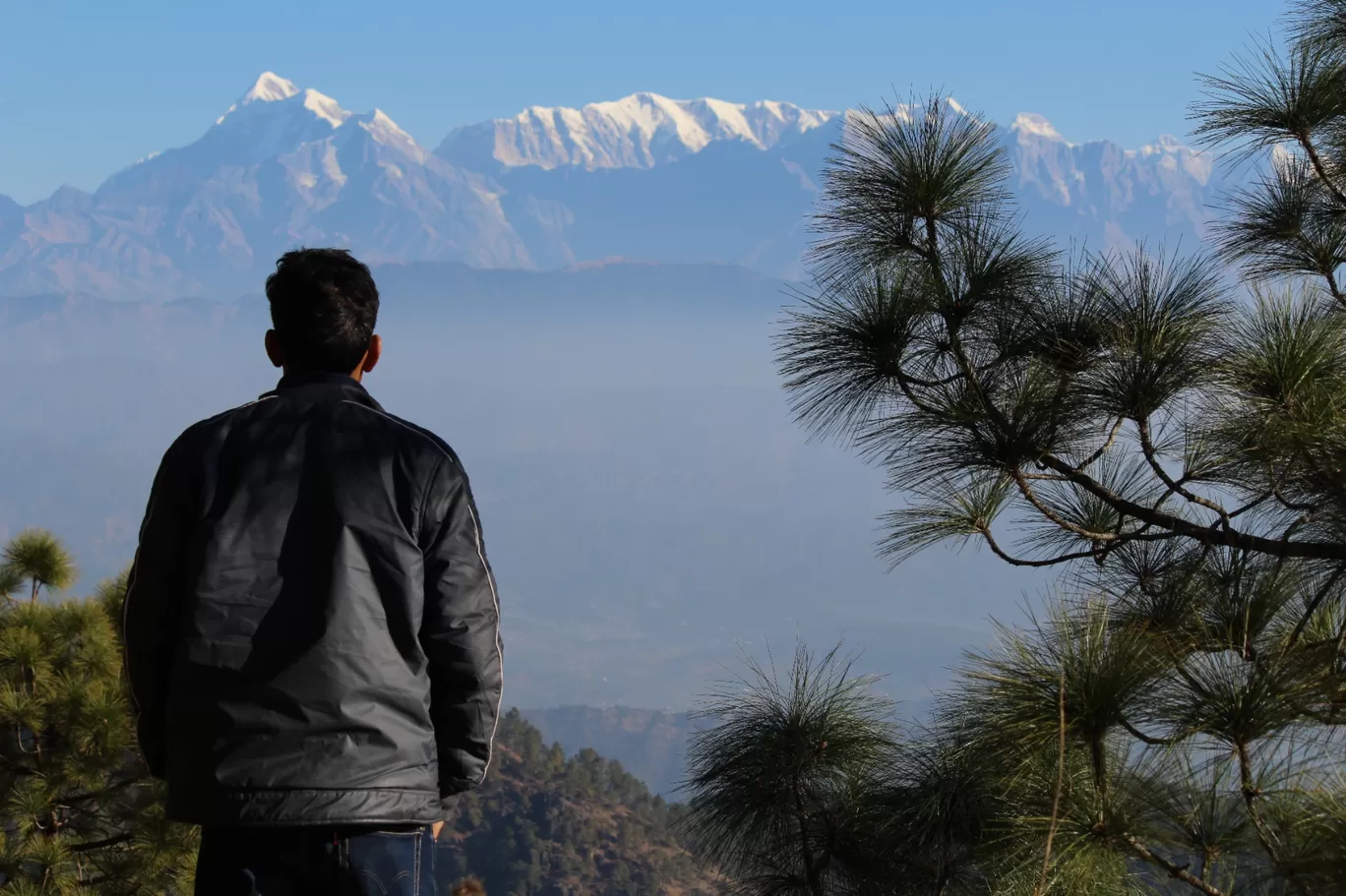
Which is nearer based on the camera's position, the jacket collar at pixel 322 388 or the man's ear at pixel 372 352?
the jacket collar at pixel 322 388

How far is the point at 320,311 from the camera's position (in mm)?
1451

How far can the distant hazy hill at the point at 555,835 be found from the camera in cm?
2383

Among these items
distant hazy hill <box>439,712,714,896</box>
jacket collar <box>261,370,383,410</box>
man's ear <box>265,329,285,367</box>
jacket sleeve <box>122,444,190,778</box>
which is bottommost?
distant hazy hill <box>439,712,714,896</box>

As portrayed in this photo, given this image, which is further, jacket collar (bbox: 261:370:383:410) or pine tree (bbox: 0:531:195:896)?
pine tree (bbox: 0:531:195:896)

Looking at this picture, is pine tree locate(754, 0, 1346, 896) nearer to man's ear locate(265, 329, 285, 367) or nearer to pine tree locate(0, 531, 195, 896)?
man's ear locate(265, 329, 285, 367)

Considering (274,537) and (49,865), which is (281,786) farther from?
(49,865)

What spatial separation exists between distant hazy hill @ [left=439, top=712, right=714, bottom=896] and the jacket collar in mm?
22257

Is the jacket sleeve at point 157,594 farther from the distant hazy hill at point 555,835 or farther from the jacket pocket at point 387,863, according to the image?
the distant hazy hill at point 555,835

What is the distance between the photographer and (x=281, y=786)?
1.25 m

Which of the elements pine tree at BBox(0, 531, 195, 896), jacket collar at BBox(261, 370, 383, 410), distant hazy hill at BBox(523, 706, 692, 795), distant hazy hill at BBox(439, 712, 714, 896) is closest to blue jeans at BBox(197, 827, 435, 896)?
jacket collar at BBox(261, 370, 383, 410)

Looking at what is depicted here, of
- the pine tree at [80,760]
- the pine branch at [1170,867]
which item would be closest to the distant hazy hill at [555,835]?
the pine tree at [80,760]

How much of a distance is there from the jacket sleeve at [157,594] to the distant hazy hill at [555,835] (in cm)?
2221

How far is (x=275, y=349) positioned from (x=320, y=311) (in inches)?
4.0

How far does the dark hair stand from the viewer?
4.75ft
